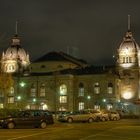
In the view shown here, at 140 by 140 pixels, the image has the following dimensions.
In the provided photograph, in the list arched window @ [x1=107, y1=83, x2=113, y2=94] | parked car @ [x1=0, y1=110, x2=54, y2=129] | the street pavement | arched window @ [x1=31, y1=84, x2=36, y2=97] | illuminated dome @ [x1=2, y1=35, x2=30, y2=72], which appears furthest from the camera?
illuminated dome @ [x1=2, y1=35, x2=30, y2=72]

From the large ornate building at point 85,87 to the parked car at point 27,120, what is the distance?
66069 mm

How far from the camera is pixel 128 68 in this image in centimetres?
12262

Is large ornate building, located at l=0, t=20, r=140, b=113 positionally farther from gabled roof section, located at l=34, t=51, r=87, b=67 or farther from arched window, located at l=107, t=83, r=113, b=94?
gabled roof section, located at l=34, t=51, r=87, b=67

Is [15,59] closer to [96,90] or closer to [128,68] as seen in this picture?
[96,90]

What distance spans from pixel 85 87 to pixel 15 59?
3175 centimetres

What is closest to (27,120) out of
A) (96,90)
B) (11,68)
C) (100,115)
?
(100,115)

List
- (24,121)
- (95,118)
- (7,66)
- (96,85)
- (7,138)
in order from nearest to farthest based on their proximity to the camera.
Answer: (7,138) < (24,121) < (95,118) < (96,85) < (7,66)

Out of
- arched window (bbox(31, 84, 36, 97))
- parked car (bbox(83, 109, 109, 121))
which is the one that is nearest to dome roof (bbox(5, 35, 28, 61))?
arched window (bbox(31, 84, 36, 97))

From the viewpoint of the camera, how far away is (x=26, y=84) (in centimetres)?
12088

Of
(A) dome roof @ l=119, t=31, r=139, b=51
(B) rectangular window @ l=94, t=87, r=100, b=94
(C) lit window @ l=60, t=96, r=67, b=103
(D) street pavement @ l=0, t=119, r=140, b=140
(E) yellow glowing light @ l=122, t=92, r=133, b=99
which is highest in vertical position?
(A) dome roof @ l=119, t=31, r=139, b=51

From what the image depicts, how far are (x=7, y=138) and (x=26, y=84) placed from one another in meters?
90.7

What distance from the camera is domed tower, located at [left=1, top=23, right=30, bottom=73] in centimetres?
14025

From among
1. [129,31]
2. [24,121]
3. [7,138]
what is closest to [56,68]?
[129,31]

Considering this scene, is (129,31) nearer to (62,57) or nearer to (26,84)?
(62,57)
